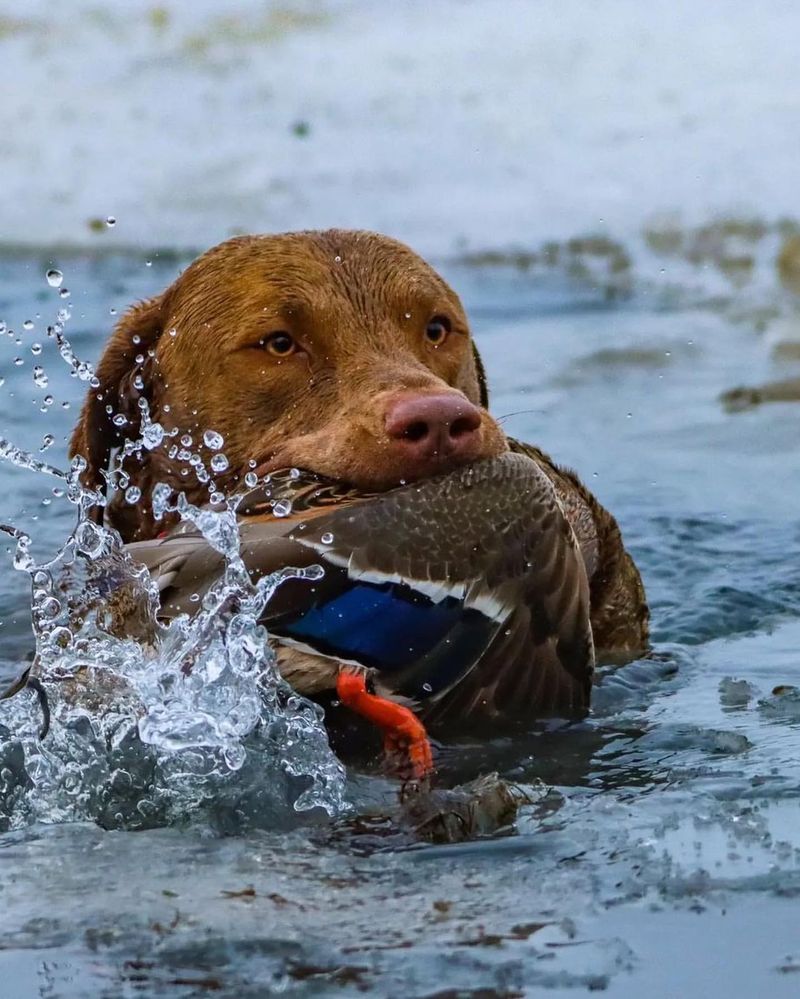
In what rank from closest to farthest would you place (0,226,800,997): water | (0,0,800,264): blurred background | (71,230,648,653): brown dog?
(0,226,800,997): water, (71,230,648,653): brown dog, (0,0,800,264): blurred background

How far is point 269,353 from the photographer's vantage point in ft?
18.6

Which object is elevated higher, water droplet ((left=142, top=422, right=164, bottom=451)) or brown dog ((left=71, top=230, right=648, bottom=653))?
brown dog ((left=71, top=230, right=648, bottom=653))

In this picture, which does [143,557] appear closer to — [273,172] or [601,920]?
[601,920]

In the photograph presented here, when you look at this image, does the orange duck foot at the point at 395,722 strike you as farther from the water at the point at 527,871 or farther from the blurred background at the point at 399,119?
the blurred background at the point at 399,119

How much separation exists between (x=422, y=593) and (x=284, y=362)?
53.9 inches

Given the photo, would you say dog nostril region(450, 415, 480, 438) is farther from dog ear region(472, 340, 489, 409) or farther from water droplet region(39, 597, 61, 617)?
dog ear region(472, 340, 489, 409)

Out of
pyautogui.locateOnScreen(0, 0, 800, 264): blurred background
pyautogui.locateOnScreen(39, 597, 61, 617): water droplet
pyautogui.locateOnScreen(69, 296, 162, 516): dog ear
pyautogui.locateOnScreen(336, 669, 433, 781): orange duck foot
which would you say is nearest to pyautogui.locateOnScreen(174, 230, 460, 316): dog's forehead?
pyautogui.locateOnScreen(69, 296, 162, 516): dog ear

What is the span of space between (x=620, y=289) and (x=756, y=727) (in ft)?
26.4

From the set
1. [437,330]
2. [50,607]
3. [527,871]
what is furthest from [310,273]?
[527,871]

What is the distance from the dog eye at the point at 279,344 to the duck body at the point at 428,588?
87 cm

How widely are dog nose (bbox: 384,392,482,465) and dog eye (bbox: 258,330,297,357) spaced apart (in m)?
0.92

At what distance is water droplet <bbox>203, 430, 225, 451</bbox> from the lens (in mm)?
5629

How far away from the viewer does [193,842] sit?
409 cm

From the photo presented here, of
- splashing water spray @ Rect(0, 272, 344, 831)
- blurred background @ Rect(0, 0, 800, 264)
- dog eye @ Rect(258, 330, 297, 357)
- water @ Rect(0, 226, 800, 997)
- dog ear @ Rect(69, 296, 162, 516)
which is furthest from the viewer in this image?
blurred background @ Rect(0, 0, 800, 264)
